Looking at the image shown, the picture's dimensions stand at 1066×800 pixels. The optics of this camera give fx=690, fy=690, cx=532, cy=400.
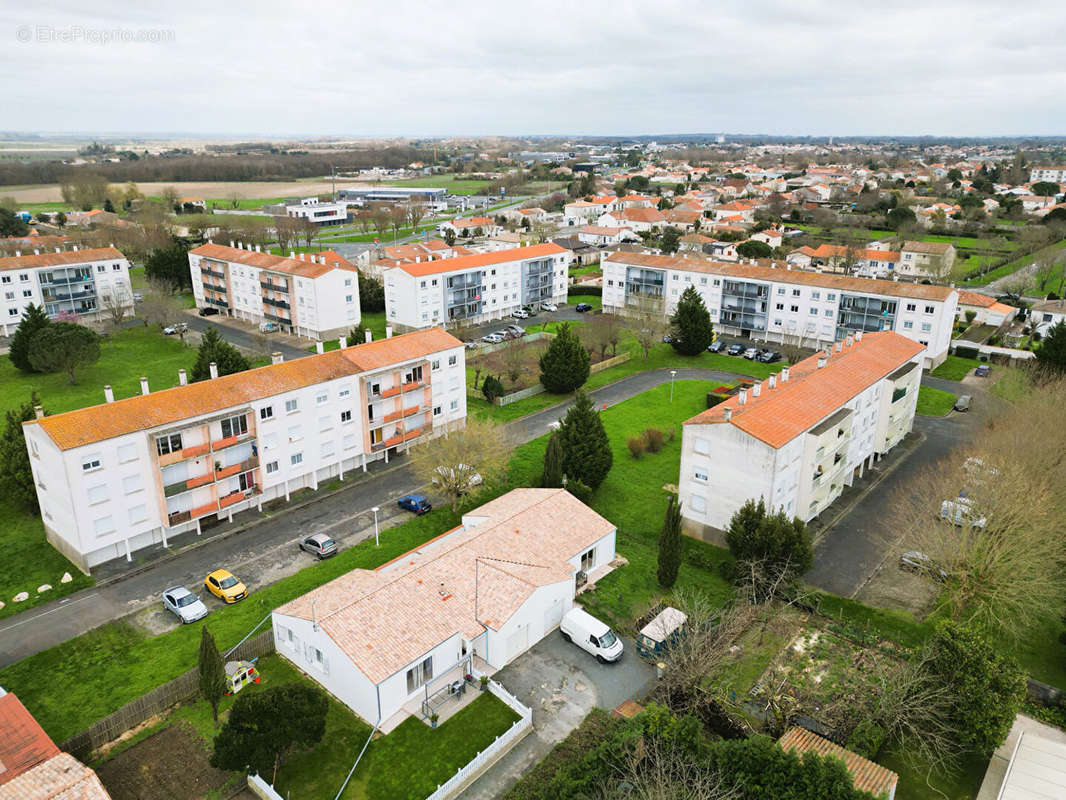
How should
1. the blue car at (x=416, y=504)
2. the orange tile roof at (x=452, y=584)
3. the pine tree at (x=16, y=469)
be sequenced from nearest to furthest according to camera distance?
the orange tile roof at (x=452, y=584), the pine tree at (x=16, y=469), the blue car at (x=416, y=504)

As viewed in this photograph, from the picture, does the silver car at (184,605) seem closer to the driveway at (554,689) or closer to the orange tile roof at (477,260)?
the driveway at (554,689)

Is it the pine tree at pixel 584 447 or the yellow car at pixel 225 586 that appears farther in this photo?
the pine tree at pixel 584 447

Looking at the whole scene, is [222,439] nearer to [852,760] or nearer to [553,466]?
[553,466]

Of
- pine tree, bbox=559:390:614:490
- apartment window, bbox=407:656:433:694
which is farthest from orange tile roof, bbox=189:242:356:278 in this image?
apartment window, bbox=407:656:433:694

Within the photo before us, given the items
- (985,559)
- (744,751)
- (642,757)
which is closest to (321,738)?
(642,757)

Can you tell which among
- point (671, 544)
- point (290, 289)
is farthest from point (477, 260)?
point (671, 544)

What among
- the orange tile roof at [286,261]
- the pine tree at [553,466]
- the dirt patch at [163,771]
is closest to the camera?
the dirt patch at [163,771]

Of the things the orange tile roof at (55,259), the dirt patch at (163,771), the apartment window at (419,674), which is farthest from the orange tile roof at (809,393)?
the orange tile roof at (55,259)

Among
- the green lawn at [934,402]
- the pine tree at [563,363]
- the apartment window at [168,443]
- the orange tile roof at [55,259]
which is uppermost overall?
the orange tile roof at [55,259]

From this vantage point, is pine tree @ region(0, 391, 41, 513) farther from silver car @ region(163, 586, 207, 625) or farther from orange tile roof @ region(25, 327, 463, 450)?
silver car @ region(163, 586, 207, 625)
